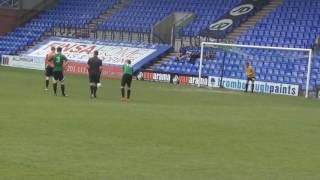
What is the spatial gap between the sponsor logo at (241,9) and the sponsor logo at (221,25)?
3.01 ft

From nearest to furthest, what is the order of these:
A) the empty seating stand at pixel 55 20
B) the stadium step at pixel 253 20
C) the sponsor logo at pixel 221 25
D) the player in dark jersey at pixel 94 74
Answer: the player in dark jersey at pixel 94 74
the stadium step at pixel 253 20
the sponsor logo at pixel 221 25
the empty seating stand at pixel 55 20

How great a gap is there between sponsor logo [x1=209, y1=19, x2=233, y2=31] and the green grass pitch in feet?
72.6

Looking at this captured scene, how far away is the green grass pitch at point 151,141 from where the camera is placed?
10633 millimetres

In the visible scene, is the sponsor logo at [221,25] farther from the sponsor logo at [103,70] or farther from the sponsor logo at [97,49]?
the sponsor logo at [103,70]

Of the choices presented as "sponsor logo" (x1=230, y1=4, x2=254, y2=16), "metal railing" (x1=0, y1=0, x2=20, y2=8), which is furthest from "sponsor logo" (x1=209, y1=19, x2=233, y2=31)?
"metal railing" (x1=0, y1=0, x2=20, y2=8)

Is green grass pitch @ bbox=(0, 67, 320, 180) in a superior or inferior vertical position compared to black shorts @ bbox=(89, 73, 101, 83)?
inferior

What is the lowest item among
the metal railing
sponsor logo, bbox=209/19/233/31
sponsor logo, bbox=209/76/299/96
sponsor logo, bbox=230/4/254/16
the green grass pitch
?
sponsor logo, bbox=209/76/299/96

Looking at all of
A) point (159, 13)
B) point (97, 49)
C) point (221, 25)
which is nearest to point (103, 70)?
point (97, 49)

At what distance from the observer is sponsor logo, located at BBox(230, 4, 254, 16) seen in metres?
47.2

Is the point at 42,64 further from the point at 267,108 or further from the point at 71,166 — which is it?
the point at 71,166

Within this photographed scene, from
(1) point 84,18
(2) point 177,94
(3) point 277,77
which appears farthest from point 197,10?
(2) point 177,94

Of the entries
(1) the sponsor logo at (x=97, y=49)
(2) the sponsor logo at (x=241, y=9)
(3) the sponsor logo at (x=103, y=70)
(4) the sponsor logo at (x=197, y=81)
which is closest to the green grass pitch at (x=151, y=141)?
(4) the sponsor logo at (x=197, y=81)

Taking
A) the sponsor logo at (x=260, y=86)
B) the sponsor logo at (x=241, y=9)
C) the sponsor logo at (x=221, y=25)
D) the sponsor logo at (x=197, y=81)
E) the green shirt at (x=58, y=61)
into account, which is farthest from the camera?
the sponsor logo at (x=241, y=9)

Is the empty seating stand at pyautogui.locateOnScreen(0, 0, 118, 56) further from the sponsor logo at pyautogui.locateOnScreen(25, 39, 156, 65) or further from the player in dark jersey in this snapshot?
the player in dark jersey
